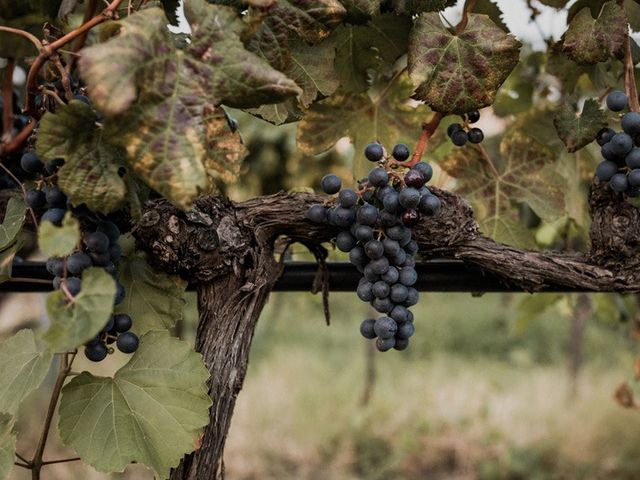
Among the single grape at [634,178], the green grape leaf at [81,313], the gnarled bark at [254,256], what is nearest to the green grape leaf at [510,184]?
the gnarled bark at [254,256]

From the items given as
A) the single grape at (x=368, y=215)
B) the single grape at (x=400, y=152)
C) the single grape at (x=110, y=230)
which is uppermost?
the single grape at (x=400, y=152)

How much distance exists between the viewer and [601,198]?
112cm

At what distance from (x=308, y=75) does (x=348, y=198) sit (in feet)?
0.73

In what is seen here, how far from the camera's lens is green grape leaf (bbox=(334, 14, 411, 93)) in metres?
1.18

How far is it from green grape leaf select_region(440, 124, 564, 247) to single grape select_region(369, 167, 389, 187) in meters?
→ 0.46

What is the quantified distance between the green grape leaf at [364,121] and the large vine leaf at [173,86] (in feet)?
1.83

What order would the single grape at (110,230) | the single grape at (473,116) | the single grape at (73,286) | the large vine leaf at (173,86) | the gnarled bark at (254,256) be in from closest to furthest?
the large vine leaf at (173,86) < the single grape at (73,286) < the single grape at (110,230) < the gnarled bark at (254,256) < the single grape at (473,116)

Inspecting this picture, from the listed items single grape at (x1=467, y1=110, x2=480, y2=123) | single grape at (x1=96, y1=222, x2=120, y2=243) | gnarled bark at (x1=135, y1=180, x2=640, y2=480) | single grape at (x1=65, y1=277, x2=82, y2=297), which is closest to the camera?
single grape at (x1=65, y1=277, x2=82, y2=297)

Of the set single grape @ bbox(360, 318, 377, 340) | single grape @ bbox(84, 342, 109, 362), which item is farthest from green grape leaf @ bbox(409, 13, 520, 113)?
single grape @ bbox(84, 342, 109, 362)

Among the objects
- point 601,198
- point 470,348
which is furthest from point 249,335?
point 470,348

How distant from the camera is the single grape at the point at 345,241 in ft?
3.28

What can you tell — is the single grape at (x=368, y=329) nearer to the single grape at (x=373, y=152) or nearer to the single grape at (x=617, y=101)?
the single grape at (x=373, y=152)

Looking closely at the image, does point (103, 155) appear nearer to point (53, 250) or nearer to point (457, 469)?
point (53, 250)

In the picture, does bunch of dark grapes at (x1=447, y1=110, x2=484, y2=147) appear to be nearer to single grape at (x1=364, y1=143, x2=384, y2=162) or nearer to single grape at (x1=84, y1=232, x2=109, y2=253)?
single grape at (x1=364, y1=143, x2=384, y2=162)
